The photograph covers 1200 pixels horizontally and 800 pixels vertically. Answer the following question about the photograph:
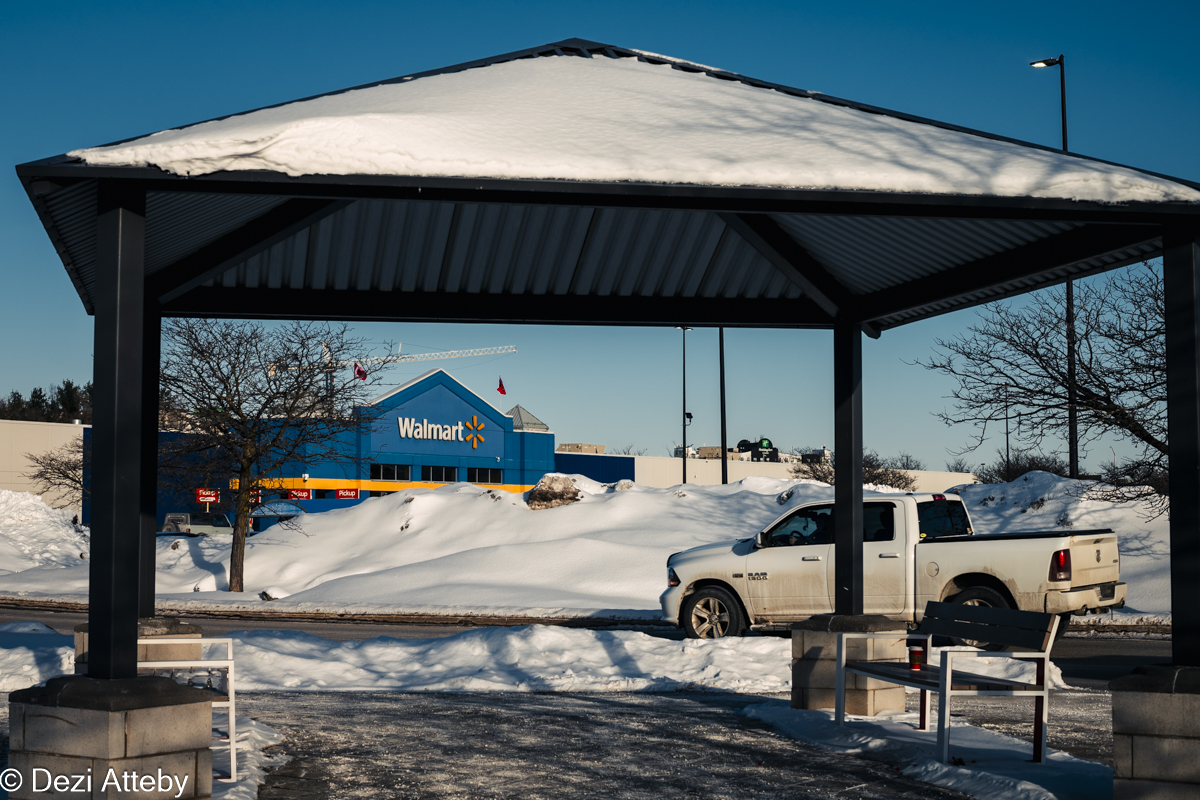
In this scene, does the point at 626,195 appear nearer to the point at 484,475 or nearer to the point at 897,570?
the point at 897,570

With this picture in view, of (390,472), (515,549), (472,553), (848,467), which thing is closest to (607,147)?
(848,467)

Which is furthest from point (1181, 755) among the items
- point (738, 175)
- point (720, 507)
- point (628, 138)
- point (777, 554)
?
point (720, 507)

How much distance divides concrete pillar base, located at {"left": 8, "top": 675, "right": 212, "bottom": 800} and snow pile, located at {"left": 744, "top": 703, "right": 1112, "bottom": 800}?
13.9ft

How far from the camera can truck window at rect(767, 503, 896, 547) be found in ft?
45.1

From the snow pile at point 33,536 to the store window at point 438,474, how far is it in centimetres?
1964

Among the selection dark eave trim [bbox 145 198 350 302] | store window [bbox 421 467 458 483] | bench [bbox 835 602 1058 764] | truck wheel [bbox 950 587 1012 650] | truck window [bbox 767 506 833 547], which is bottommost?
truck wheel [bbox 950 587 1012 650]

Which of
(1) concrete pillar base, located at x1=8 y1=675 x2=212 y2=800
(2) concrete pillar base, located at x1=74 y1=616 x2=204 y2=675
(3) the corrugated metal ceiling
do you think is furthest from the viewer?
(2) concrete pillar base, located at x1=74 y1=616 x2=204 y2=675

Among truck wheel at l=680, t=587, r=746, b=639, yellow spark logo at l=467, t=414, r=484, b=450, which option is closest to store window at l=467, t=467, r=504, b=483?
yellow spark logo at l=467, t=414, r=484, b=450

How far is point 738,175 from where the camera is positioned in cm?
566

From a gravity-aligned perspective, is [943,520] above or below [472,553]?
above

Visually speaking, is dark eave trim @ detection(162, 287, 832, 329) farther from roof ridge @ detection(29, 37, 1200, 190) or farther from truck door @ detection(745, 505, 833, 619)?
truck door @ detection(745, 505, 833, 619)

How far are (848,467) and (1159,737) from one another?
11.5ft

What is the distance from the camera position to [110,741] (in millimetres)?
4848

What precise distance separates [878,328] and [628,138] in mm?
4135
